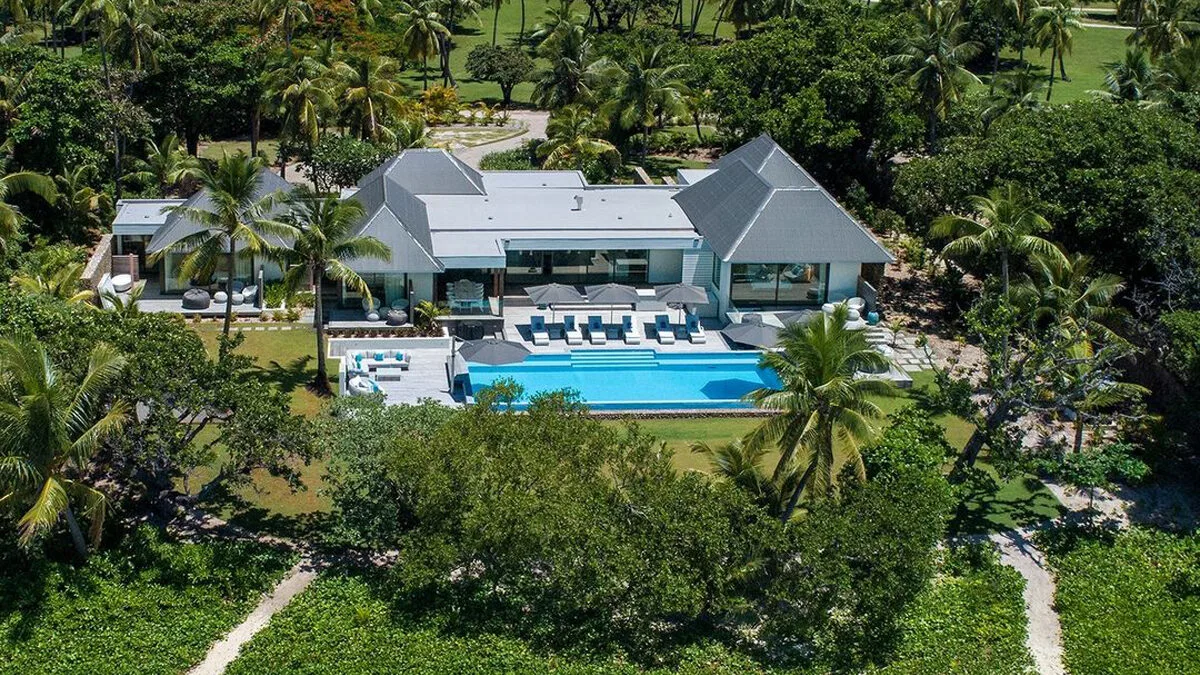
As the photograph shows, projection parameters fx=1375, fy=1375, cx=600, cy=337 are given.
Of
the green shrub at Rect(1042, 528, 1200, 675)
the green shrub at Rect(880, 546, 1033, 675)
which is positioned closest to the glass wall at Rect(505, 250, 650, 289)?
the green shrub at Rect(880, 546, 1033, 675)

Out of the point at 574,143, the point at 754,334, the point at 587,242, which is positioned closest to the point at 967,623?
the point at 754,334

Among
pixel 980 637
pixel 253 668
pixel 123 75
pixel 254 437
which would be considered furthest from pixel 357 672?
pixel 123 75

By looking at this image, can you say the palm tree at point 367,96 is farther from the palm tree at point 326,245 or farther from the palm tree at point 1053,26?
the palm tree at point 1053,26

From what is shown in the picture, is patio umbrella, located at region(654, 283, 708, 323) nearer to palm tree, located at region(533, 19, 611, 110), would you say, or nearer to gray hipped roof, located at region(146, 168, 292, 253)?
gray hipped roof, located at region(146, 168, 292, 253)

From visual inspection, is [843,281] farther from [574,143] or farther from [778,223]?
[574,143]

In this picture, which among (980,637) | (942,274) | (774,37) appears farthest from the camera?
(774,37)

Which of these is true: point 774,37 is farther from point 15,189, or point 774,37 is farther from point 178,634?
point 178,634
